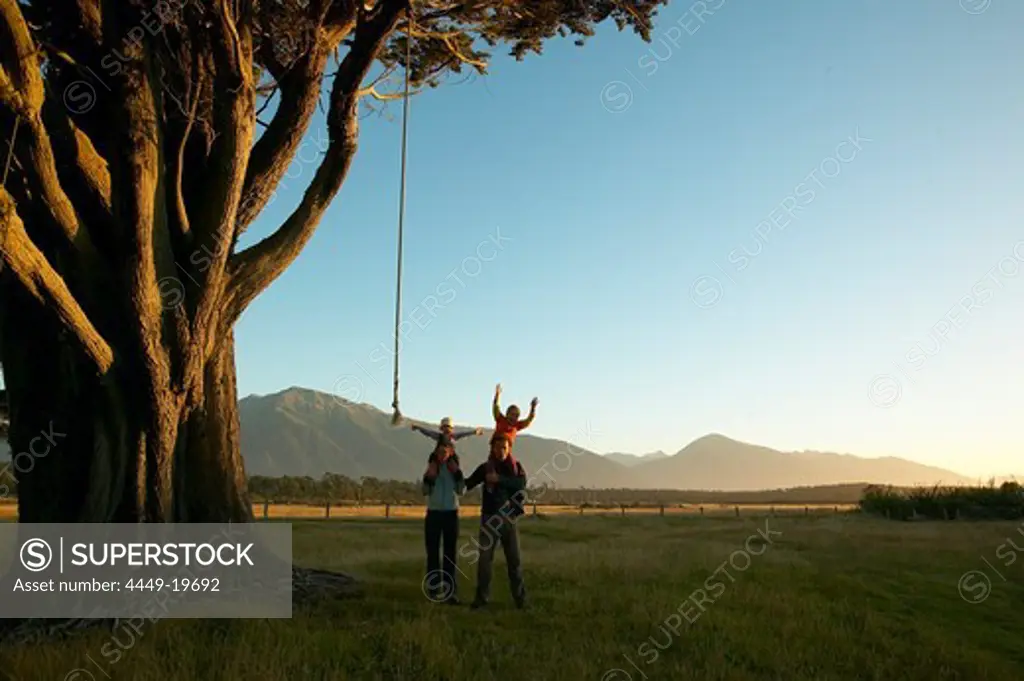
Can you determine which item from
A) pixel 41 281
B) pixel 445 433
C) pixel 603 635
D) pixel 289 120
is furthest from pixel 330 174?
pixel 603 635

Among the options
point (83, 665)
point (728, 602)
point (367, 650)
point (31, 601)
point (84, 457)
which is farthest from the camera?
point (728, 602)

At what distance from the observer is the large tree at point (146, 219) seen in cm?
856

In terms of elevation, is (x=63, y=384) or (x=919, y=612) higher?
(x=63, y=384)

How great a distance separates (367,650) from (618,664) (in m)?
Answer: 2.22

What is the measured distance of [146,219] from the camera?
8.84 m

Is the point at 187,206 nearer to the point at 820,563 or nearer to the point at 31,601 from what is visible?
the point at 31,601

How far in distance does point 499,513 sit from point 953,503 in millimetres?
40498

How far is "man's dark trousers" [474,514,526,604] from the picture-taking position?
1009 cm

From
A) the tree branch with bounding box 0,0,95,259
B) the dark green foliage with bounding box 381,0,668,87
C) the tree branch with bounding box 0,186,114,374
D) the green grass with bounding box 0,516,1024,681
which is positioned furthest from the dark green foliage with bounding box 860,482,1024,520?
the tree branch with bounding box 0,0,95,259

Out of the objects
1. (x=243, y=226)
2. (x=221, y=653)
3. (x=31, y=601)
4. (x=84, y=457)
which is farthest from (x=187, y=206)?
(x=221, y=653)

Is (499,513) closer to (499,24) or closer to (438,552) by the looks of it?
Answer: (438,552)

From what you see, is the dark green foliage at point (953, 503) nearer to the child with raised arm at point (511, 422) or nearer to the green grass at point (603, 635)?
the green grass at point (603, 635)

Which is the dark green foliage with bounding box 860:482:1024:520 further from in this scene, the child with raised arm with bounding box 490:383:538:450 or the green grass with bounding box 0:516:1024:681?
the child with raised arm with bounding box 490:383:538:450

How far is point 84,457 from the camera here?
938cm
